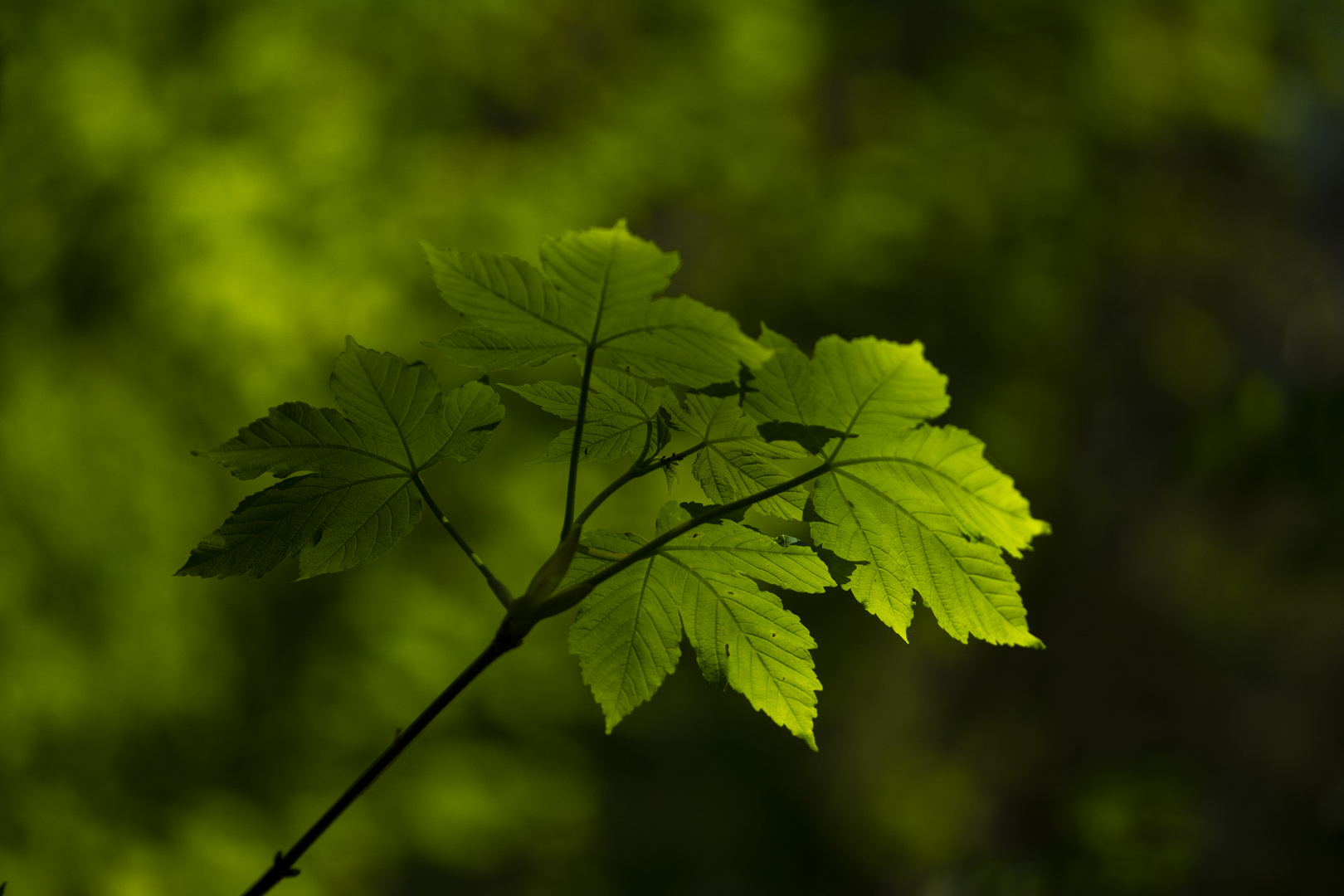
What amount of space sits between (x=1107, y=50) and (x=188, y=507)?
5293mm

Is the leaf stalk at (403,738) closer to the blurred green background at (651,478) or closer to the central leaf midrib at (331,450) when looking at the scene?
the central leaf midrib at (331,450)

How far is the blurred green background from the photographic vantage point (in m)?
3.26

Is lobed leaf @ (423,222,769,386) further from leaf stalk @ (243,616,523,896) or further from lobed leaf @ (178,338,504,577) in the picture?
leaf stalk @ (243,616,523,896)

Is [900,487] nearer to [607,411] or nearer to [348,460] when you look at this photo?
[607,411]

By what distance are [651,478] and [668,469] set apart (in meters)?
2.87

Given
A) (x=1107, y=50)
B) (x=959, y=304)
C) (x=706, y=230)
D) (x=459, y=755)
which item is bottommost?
(x=459, y=755)

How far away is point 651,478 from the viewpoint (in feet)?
11.5

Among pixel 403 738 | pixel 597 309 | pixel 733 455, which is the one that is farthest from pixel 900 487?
pixel 403 738

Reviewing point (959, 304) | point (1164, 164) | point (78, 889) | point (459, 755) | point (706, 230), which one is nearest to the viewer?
point (78, 889)

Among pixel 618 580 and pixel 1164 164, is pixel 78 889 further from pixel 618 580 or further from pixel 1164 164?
pixel 1164 164

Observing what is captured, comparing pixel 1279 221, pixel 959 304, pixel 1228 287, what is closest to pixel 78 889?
pixel 959 304

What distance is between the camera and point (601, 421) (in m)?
0.65

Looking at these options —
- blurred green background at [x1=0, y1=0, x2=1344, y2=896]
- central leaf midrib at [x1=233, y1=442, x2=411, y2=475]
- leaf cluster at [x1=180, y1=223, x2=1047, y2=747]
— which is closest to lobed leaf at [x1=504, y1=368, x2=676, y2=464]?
leaf cluster at [x1=180, y1=223, x2=1047, y2=747]

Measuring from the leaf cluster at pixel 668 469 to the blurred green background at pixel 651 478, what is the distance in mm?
2592
